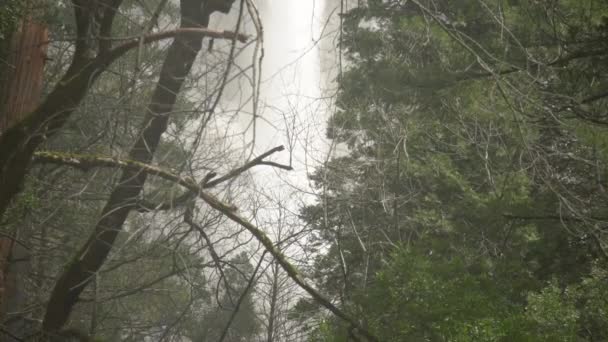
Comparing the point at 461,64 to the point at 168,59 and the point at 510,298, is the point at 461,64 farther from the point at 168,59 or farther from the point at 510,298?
the point at 168,59

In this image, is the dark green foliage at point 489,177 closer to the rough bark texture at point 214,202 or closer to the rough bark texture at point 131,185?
the rough bark texture at point 214,202

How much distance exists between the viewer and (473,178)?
8195 millimetres

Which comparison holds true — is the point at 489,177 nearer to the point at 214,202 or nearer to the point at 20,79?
the point at 214,202

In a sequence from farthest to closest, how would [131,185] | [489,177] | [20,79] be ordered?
[20,79], [131,185], [489,177]

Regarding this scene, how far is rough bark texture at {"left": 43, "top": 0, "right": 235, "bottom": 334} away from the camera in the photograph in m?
3.41

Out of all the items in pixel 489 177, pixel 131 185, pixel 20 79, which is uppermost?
pixel 20 79

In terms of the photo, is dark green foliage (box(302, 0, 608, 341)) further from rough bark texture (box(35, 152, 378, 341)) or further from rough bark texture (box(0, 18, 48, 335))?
rough bark texture (box(0, 18, 48, 335))

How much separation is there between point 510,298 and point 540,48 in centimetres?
274

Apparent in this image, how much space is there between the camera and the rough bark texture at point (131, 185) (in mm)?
3408

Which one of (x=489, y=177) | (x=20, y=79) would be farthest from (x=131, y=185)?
(x=489, y=177)

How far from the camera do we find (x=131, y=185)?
355 cm

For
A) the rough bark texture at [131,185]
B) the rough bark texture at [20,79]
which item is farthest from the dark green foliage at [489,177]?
the rough bark texture at [20,79]

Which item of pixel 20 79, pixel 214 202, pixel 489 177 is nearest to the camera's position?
pixel 214 202

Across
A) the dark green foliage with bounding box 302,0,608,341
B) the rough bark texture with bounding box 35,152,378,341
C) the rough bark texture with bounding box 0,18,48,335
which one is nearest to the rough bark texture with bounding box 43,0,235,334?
the rough bark texture with bounding box 35,152,378,341
